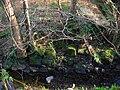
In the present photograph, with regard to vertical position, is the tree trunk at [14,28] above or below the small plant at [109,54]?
above

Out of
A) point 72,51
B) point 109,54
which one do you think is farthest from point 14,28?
point 109,54

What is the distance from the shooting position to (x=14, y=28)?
7.93m

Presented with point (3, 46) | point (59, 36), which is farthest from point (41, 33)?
point (3, 46)

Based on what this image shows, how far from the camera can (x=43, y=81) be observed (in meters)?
7.99

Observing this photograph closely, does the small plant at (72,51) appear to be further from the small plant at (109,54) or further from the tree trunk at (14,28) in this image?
the tree trunk at (14,28)

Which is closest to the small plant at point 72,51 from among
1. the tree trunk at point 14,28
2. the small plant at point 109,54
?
the small plant at point 109,54

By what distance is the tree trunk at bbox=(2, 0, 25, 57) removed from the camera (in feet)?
24.1

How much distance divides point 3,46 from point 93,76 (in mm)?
2850

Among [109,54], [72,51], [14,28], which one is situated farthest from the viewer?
[72,51]

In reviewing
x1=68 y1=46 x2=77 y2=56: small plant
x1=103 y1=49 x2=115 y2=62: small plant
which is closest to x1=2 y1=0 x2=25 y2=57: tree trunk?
x1=68 y1=46 x2=77 y2=56: small plant

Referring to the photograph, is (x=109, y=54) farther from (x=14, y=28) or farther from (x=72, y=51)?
(x=14, y=28)

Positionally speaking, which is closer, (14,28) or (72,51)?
(14,28)

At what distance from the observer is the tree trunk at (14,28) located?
736cm

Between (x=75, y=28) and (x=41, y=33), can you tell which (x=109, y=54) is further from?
(x=41, y=33)
